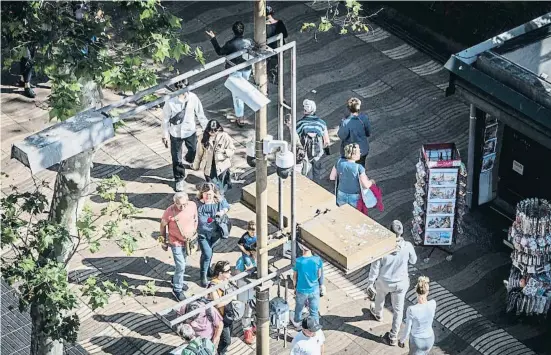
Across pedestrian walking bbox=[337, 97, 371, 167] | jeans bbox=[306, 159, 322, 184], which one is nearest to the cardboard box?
pedestrian walking bbox=[337, 97, 371, 167]

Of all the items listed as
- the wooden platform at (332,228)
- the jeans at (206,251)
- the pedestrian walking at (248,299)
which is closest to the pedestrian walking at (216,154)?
the jeans at (206,251)

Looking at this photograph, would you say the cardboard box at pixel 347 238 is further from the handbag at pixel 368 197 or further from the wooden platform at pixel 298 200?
the handbag at pixel 368 197

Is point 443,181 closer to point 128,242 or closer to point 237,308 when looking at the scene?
point 237,308

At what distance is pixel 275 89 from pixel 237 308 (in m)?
6.33

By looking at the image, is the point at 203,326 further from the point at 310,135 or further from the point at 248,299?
the point at 310,135

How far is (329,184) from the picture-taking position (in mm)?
18719

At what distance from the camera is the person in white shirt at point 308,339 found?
1434 cm

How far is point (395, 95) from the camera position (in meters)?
20.8

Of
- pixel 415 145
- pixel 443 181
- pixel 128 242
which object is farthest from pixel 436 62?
pixel 128 242

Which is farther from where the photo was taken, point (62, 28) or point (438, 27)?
point (438, 27)

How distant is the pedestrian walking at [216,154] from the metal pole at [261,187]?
4126mm

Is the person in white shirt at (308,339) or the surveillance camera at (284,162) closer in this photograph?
the surveillance camera at (284,162)

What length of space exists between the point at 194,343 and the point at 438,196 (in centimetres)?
466

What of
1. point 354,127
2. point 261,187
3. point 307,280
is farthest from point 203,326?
point 354,127
